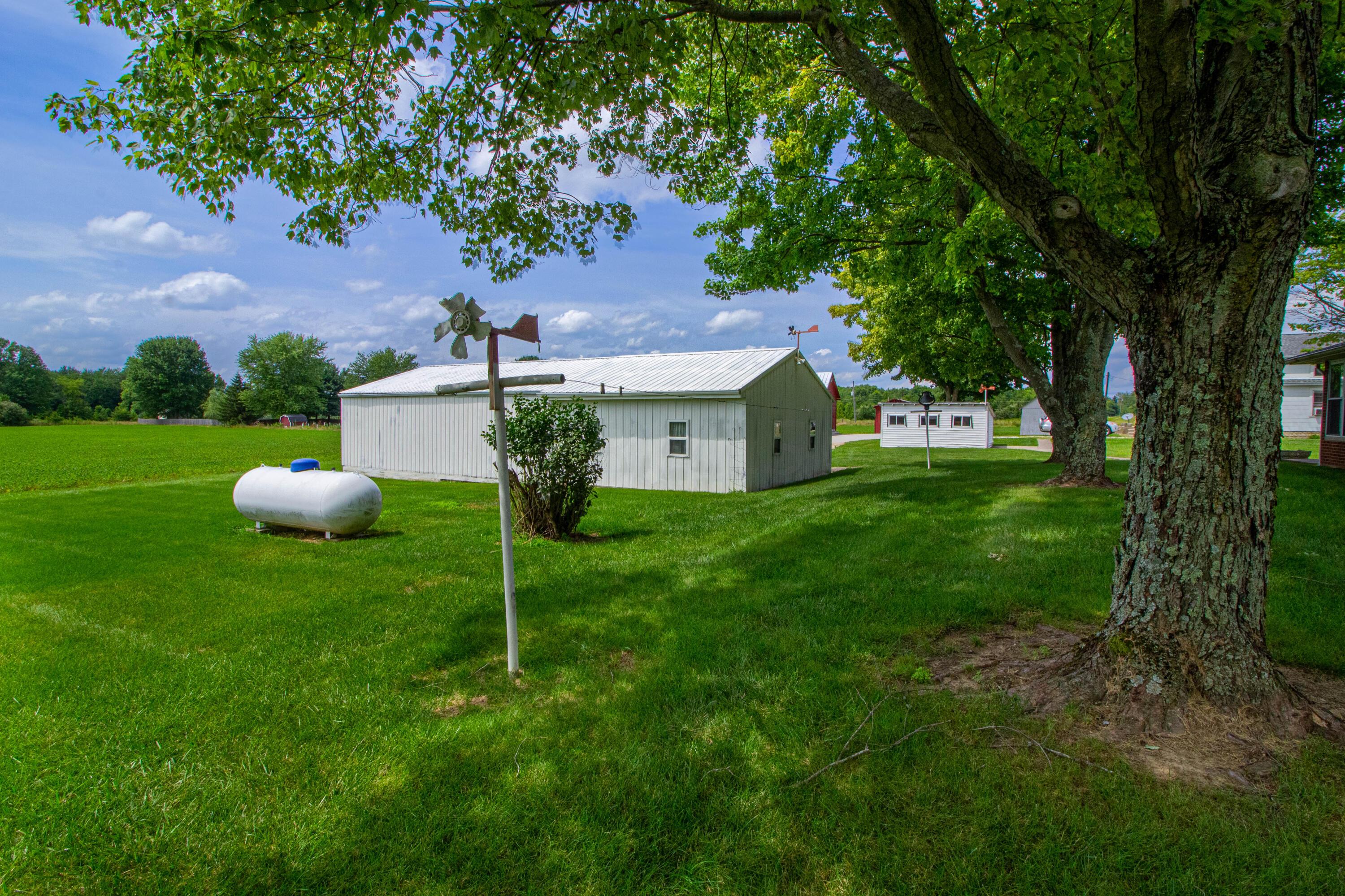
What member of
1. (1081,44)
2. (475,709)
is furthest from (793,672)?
(1081,44)

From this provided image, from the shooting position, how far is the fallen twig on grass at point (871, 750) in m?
2.70

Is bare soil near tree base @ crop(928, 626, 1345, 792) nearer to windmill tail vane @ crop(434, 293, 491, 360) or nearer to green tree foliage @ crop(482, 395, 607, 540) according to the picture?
Answer: windmill tail vane @ crop(434, 293, 491, 360)

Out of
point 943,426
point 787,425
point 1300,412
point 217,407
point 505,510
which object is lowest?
point 505,510

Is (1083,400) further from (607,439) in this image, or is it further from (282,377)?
(282,377)

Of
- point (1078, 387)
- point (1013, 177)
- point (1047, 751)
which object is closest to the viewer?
point (1047, 751)

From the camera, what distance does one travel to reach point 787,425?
57.0 feet

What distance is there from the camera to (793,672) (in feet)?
12.0

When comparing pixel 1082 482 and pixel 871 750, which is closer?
pixel 871 750

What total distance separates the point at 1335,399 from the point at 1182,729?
62.7ft

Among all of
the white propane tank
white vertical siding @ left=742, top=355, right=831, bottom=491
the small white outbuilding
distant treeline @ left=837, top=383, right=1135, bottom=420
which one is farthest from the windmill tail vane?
distant treeline @ left=837, top=383, right=1135, bottom=420

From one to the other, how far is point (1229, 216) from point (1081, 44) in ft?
6.21

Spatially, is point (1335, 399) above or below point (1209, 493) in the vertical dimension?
above

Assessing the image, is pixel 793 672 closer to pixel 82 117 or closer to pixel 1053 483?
pixel 82 117

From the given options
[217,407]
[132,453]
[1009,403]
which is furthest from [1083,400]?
[217,407]
